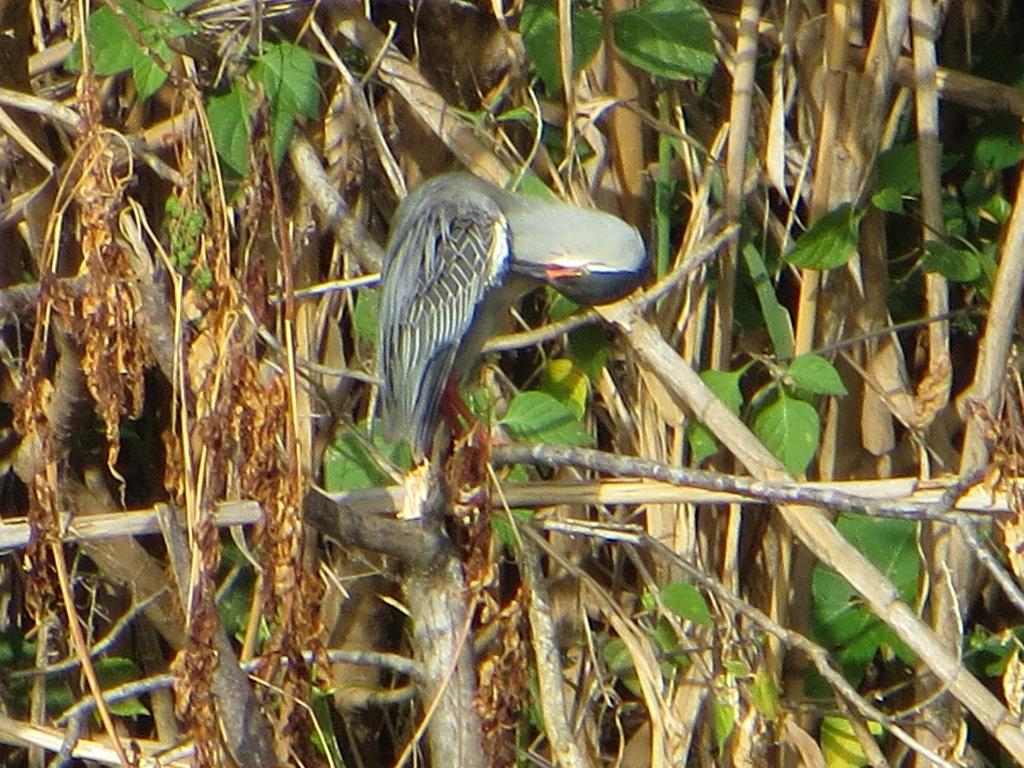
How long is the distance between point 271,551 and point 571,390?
863 millimetres

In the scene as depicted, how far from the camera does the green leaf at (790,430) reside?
2176 mm

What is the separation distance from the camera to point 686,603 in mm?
2150

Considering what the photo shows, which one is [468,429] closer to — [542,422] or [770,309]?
[542,422]

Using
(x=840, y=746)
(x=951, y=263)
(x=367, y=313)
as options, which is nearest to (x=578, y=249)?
(x=367, y=313)

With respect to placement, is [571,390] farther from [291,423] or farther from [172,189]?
[291,423]

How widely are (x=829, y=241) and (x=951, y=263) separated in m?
0.19

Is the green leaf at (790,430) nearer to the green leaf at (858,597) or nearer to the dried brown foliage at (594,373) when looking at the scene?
the dried brown foliage at (594,373)

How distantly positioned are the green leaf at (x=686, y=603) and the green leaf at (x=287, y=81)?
764mm

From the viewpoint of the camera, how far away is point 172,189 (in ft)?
7.95

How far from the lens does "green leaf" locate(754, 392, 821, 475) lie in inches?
85.7

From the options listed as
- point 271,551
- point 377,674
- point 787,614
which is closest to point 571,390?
point 787,614

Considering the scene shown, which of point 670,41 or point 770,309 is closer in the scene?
point 670,41

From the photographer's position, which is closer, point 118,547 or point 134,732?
point 118,547

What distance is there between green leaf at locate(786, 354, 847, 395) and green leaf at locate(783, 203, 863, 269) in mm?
132
